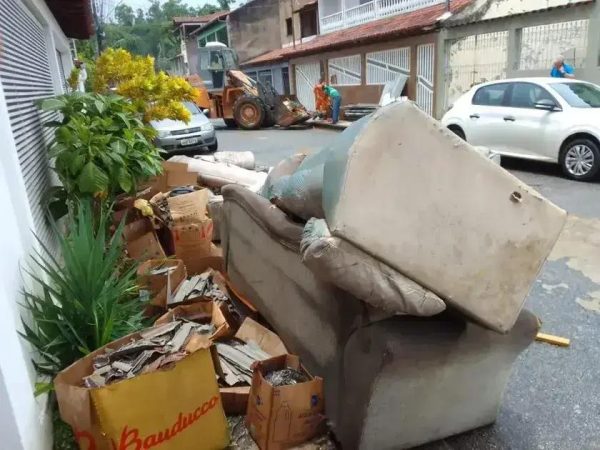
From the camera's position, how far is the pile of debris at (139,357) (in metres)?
1.95

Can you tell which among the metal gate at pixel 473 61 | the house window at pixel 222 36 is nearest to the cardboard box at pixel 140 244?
the metal gate at pixel 473 61

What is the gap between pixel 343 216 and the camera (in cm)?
164

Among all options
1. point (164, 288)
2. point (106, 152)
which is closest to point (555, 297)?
point (164, 288)

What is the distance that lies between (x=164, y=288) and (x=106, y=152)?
1191 mm

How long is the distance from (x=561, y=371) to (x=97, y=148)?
345cm

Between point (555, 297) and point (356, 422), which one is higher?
point (356, 422)

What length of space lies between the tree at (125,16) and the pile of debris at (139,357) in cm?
7033

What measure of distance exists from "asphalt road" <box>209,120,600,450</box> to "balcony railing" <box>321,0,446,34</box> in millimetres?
12642

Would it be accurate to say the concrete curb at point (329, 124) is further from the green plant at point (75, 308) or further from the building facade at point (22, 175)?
the green plant at point (75, 308)

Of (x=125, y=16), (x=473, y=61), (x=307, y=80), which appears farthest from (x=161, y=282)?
(x=125, y=16)

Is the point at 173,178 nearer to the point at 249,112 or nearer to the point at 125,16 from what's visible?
the point at 249,112

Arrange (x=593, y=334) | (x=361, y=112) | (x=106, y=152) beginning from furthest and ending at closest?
(x=361, y=112)
(x=106, y=152)
(x=593, y=334)

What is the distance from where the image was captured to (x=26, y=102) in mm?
3732

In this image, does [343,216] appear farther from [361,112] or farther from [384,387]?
[361,112]
